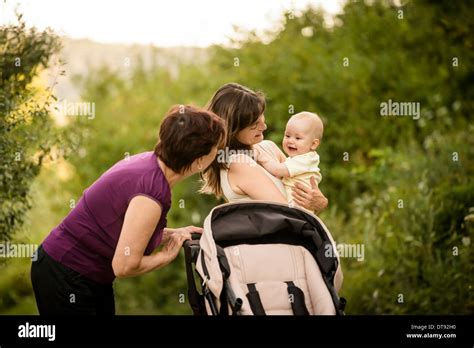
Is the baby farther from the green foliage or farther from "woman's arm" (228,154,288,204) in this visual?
the green foliage

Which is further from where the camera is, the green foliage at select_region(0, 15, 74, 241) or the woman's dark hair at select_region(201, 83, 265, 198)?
the green foliage at select_region(0, 15, 74, 241)

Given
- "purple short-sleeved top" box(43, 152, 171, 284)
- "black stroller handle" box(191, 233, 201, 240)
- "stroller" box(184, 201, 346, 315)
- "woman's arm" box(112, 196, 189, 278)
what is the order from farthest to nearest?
"black stroller handle" box(191, 233, 201, 240) < "stroller" box(184, 201, 346, 315) < "purple short-sleeved top" box(43, 152, 171, 284) < "woman's arm" box(112, 196, 189, 278)

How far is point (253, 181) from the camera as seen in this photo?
175 inches

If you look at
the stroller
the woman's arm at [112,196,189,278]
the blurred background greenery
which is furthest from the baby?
the blurred background greenery

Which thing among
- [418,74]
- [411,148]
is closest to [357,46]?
[418,74]

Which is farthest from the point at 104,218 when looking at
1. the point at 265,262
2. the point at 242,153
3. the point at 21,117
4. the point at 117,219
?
the point at 21,117

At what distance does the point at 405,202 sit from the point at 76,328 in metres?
4.06

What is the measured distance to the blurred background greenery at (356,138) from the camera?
712 centimetres

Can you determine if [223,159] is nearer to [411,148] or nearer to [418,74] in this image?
[411,148]

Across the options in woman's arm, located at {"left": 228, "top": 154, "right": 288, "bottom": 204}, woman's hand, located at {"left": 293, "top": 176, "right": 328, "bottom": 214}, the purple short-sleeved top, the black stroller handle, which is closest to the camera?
the purple short-sleeved top

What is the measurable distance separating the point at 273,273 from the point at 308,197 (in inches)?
24.2

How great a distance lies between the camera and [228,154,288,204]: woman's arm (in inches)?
175

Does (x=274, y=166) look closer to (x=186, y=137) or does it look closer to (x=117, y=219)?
(x=186, y=137)

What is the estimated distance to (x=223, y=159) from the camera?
4.51 m
